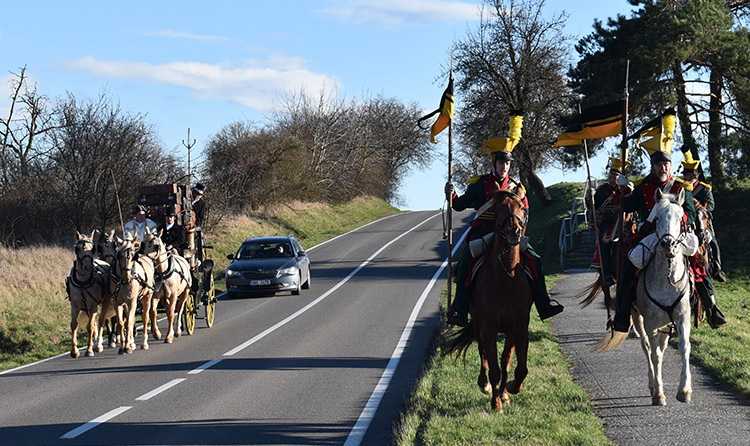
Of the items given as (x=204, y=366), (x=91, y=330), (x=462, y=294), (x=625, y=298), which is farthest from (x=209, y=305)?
(x=625, y=298)

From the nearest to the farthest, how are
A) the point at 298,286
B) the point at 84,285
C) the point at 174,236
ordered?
the point at 84,285 < the point at 174,236 < the point at 298,286

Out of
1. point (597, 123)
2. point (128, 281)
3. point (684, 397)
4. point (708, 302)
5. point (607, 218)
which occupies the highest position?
point (597, 123)

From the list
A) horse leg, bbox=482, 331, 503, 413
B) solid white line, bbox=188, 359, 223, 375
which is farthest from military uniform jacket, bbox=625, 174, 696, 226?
solid white line, bbox=188, 359, 223, 375

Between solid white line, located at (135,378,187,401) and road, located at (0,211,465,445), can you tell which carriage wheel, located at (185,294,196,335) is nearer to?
road, located at (0,211,465,445)

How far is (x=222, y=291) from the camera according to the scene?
2667 centimetres

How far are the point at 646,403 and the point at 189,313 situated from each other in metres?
10.5

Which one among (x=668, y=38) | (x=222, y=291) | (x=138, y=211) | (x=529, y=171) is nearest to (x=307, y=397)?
(x=138, y=211)

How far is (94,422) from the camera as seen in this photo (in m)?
8.91

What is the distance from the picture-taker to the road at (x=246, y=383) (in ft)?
27.7

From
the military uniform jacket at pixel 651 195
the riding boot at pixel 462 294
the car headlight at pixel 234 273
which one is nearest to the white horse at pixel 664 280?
the military uniform jacket at pixel 651 195

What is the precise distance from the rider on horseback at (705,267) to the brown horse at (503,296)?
2345 millimetres

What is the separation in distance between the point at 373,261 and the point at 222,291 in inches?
348

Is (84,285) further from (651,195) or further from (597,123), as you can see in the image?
(651,195)

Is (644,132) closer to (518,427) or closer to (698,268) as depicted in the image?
(698,268)
